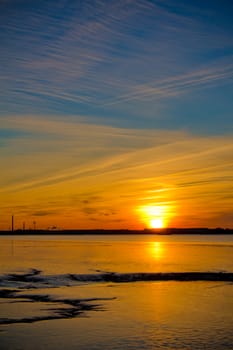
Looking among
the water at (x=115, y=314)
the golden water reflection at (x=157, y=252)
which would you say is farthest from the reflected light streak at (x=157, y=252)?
the water at (x=115, y=314)

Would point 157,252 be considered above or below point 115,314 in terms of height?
above

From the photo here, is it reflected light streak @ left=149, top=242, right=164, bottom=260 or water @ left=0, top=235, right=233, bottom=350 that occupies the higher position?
reflected light streak @ left=149, top=242, right=164, bottom=260

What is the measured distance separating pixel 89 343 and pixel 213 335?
167 inches

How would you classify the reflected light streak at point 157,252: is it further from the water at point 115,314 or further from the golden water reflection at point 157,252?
the water at point 115,314

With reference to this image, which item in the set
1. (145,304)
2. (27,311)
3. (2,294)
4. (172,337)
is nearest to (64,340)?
(172,337)

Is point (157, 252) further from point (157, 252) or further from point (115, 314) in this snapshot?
point (115, 314)

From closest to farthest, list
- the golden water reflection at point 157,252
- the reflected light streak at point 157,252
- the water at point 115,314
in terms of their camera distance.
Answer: the water at point 115,314, the golden water reflection at point 157,252, the reflected light streak at point 157,252

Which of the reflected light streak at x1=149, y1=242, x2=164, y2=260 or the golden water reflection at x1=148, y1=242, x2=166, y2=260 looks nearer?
the golden water reflection at x1=148, y1=242, x2=166, y2=260

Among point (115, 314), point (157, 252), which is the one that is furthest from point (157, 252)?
point (115, 314)

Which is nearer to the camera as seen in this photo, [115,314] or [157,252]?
[115,314]

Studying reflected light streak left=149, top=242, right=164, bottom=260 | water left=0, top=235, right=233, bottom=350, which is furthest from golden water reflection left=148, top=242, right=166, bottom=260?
water left=0, top=235, right=233, bottom=350

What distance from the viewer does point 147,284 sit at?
31.8 metres

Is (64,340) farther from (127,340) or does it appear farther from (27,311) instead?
(27,311)

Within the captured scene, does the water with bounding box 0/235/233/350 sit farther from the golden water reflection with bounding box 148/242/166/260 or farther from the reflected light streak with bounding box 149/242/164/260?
the reflected light streak with bounding box 149/242/164/260
